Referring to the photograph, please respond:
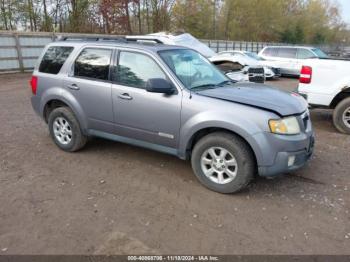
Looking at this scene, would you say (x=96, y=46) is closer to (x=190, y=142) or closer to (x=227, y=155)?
(x=190, y=142)

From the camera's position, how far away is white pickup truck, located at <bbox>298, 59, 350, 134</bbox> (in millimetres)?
6301

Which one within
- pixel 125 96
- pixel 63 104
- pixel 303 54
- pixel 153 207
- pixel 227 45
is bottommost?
pixel 153 207

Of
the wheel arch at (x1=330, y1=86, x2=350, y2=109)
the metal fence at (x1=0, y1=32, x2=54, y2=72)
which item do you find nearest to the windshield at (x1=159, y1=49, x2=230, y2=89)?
the wheel arch at (x1=330, y1=86, x2=350, y2=109)

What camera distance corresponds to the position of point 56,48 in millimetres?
5199

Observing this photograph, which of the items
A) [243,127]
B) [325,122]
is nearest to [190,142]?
[243,127]

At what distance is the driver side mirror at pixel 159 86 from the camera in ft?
12.6

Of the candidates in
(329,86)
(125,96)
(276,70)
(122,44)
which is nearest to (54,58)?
(122,44)

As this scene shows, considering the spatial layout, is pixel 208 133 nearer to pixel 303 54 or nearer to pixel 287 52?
pixel 303 54

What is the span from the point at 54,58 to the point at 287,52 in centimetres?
1427

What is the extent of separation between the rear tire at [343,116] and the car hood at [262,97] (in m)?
2.63

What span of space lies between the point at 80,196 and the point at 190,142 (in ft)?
4.82

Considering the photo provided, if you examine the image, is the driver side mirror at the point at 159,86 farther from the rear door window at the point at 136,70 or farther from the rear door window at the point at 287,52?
the rear door window at the point at 287,52

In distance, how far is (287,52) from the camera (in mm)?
16781

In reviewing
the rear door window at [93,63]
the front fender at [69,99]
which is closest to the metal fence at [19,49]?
the front fender at [69,99]
